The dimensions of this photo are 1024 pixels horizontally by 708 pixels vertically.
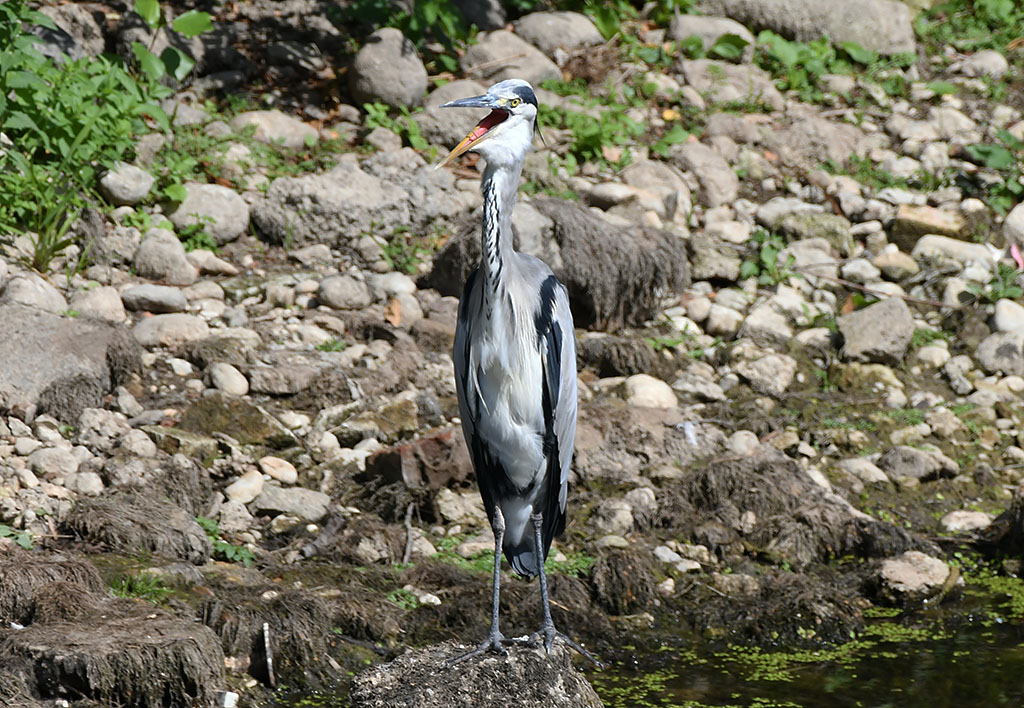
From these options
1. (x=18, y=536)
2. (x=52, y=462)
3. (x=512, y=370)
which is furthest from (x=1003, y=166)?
(x=18, y=536)

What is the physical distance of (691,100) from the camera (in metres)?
9.73

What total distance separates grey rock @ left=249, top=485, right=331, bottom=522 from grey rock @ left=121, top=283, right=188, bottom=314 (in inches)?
64.8

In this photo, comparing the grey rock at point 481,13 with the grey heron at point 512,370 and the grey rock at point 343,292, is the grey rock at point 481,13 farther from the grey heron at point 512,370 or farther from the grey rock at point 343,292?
the grey heron at point 512,370

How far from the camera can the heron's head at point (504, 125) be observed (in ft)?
12.3

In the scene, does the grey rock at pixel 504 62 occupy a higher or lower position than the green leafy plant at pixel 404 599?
higher

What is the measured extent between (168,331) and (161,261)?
706 mm

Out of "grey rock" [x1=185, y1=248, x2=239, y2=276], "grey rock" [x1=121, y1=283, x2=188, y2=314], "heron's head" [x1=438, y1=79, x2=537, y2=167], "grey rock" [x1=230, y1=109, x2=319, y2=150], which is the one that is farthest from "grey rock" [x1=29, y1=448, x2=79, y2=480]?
"grey rock" [x1=230, y1=109, x2=319, y2=150]

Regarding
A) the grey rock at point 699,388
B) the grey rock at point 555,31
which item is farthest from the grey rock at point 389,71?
the grey rock at point 699,388

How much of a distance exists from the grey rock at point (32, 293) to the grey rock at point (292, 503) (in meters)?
1.64

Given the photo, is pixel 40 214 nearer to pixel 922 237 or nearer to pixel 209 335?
pixel 209 335

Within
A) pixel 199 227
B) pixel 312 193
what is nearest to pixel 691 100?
pixel 312 193

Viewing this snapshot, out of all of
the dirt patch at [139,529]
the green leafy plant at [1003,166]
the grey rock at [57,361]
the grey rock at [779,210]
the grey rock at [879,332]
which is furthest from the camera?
the green leafy plant at [1003,166]

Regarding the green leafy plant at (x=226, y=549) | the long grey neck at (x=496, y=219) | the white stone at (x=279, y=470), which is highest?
the long grey neck at (x=496, y=219)

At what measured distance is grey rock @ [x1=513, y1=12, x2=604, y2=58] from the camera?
392 inches
